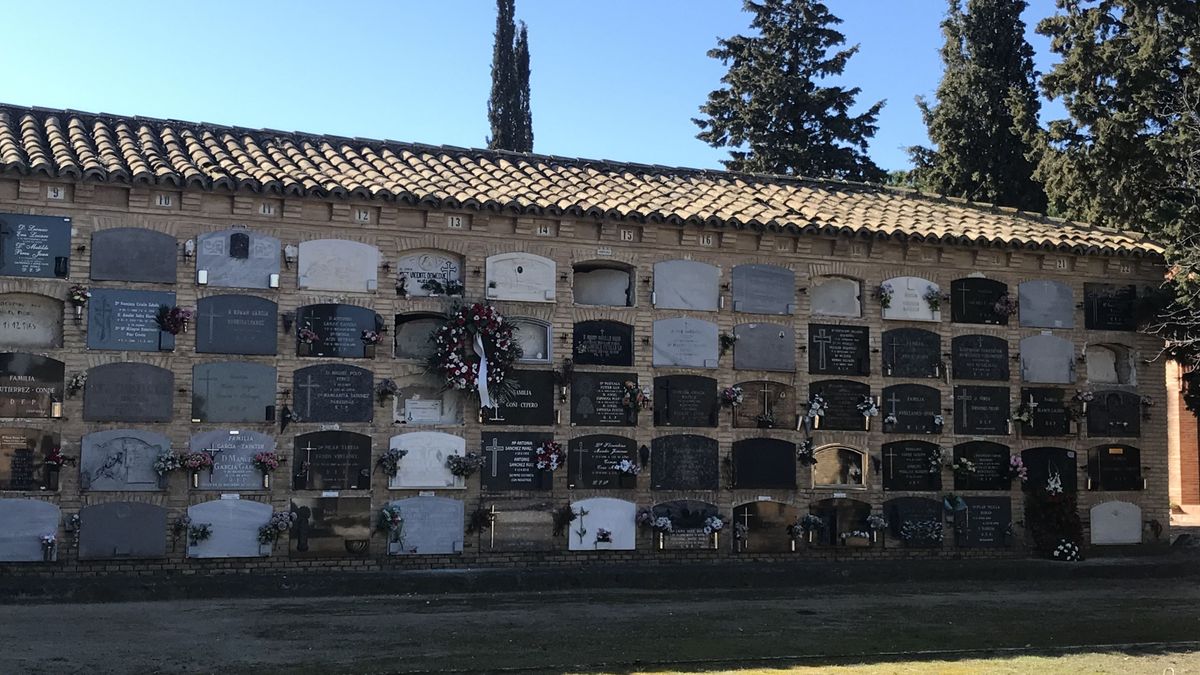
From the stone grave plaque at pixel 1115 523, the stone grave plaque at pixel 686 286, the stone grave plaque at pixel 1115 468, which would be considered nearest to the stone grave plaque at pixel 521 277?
the stone grave plaque at pixel 686 286

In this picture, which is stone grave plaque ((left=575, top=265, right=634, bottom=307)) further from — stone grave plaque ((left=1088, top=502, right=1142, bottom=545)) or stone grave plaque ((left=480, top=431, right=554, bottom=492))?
stone grave plaque ((left=1088, top=502, right=1142, bottom=545))

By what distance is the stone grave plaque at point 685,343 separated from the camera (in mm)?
16266

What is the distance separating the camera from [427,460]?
15.2m

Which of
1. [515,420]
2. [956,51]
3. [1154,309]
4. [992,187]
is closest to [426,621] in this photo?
[515,420]

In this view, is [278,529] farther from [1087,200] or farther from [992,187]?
[992,187]

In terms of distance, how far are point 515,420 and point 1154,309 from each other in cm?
962

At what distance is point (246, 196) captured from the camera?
14.7m

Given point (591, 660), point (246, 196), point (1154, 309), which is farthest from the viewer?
point (1154, 309)

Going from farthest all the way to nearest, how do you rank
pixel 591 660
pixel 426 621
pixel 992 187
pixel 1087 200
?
1. pixel 992 187
2. pixel 1087 200
3. pixel 426 621
4. pixel 591 660

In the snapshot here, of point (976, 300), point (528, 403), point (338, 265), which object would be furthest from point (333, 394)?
point (976, 300)

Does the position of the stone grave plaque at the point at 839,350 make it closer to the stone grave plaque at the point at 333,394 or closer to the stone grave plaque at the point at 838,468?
the stone grave plaque at the point at 838,468

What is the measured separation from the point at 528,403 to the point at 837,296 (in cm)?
475

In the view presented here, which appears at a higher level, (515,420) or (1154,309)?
(1154,309)

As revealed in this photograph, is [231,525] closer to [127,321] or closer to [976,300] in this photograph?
[127,321]
